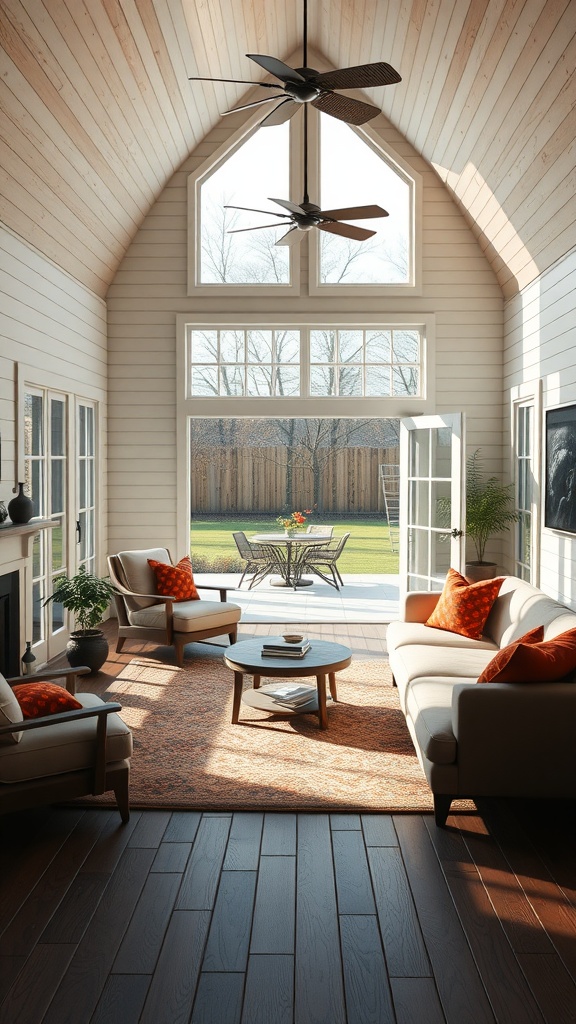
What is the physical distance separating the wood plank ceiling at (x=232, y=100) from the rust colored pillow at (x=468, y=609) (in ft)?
8.04

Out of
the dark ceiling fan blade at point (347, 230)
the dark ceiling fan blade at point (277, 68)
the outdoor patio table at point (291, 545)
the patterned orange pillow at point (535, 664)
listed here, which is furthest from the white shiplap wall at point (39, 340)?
the patterned orange pillow at point (535, 664)

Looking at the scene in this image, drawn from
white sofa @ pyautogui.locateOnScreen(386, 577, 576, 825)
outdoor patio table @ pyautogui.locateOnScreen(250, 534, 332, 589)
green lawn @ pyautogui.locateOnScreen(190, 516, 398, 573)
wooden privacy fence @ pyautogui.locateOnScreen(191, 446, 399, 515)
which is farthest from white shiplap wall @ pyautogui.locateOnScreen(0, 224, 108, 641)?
wooden privacy fence @ pyautogui.locateOnScreen(191, 446, 399, 515)

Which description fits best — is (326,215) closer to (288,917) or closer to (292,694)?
(292,694)

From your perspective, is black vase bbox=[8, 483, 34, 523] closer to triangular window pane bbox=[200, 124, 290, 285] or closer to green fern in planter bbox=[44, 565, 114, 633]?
green fern in planter bbox=[44, 565, 114, 633]

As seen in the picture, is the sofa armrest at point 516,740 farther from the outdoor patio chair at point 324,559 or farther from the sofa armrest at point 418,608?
the outdoor patio chair at point 324,559

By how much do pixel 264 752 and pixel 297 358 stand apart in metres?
4.63

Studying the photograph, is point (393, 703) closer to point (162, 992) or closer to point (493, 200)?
point (162, 992)

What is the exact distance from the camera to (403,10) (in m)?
5.74

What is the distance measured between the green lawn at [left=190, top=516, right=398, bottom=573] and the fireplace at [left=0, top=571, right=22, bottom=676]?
723 centimetres

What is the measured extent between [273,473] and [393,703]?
10127 mm

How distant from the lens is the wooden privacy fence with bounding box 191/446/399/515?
49.1 feet

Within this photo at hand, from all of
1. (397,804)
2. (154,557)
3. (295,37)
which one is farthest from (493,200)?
(397,804)

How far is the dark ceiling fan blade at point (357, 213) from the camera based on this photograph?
4.95 metres

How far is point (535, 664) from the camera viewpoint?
3.39 meters
